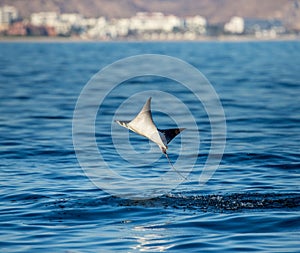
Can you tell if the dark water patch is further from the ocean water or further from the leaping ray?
the leaping ray

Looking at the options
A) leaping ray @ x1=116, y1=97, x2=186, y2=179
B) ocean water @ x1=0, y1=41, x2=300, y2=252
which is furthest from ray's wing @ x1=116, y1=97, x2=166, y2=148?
ocean water @ x1=0, y1=41, x2=300, y2=252

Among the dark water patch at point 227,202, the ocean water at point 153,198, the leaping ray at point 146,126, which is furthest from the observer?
the dark water patch at point 227,202

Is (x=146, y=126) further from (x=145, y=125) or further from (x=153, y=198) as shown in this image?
(x=153, y=198)

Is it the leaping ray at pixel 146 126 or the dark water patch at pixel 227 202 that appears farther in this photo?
the dark water patch at pixel 227 202

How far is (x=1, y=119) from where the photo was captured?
1312 inches

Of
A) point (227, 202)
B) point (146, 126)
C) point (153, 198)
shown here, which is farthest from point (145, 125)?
point (227, 202)

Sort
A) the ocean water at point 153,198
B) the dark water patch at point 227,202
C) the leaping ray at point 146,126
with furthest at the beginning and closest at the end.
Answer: the dark water patch at point 227,202
the leaping ray at point 146,126
the ocean water at point 153,198

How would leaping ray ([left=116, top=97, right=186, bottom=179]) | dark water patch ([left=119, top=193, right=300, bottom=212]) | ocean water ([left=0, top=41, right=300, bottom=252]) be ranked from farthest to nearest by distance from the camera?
dark water patch ([left=119, top=193, right=300, bottom=212])
leaping ray ([left=116, top=97, right=186, bottom=179])
ocean water ([left=0, top=41, right=300, bottom=252])

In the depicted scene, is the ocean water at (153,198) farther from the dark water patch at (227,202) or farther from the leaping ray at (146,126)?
the leaping ray at (146,126)

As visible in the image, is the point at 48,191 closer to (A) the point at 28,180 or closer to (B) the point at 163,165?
(A) the point at 28,180

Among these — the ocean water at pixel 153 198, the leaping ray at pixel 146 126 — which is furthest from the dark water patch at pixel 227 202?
the leaping ray at pixel 146 126

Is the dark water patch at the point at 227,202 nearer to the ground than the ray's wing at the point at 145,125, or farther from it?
nearer to the ground

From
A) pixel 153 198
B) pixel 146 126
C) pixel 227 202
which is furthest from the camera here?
pixel 153 198

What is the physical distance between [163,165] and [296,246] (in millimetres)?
8845
